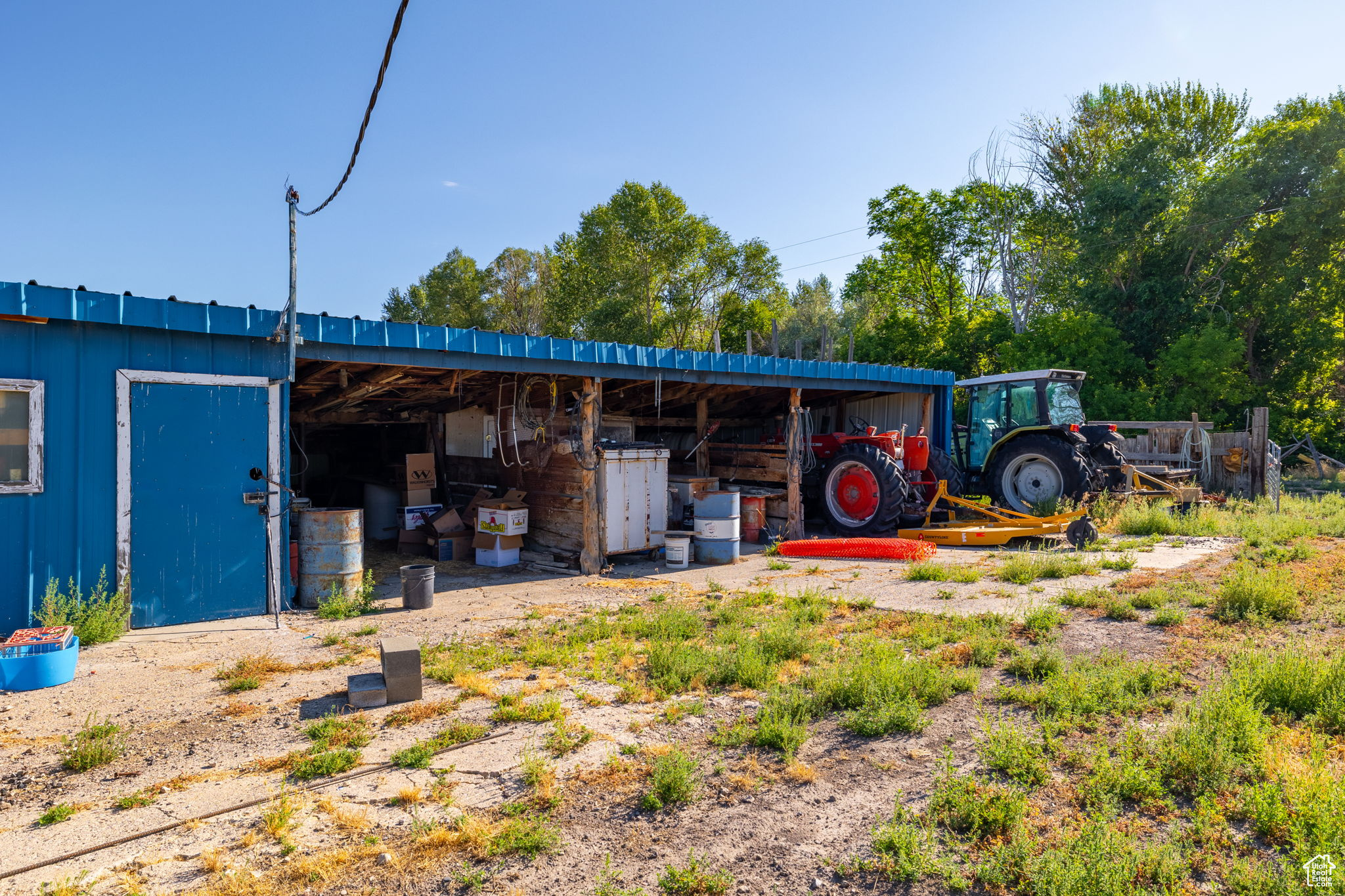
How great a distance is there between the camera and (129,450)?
659 centimetres

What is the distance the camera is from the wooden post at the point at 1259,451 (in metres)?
15.1

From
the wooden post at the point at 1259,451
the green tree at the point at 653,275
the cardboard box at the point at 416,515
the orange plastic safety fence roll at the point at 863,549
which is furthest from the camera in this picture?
the green tree at the point at 653,275

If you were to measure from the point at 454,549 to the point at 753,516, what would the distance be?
15.8ft

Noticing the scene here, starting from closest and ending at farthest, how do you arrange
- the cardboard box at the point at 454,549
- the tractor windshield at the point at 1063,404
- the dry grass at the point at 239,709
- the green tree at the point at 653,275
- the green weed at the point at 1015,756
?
the green weed at the point at 1015,756 < the dry grass at the point at 239,709 < the cardboard box at the point at 454,549 < the tractor windshield at the point at 1063,404 < the green tree at the point at 653,275

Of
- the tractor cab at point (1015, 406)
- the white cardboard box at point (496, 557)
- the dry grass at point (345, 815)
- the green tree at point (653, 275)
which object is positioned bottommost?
the dry grass at point (345, 815)

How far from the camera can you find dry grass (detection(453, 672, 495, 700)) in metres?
5.20

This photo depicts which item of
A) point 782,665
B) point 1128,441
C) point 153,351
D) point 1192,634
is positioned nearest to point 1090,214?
point 1128,441

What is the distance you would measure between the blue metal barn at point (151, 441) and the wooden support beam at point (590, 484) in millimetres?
2506

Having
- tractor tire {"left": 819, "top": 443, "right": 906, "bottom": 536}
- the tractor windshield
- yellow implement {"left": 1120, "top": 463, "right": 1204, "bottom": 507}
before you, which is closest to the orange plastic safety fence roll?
tractor tire {"left": 819, "top": 443, "right": 906, "bottom": 536}

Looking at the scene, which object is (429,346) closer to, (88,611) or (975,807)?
(88,611)

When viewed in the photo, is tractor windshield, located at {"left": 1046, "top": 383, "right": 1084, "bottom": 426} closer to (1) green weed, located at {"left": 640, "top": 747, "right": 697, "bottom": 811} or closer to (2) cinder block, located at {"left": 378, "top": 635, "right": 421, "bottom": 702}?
(1) green weed, located at {"left": 640, "top": 747, "right": 697, "bottom": 811}

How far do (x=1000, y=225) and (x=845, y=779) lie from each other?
33398mm

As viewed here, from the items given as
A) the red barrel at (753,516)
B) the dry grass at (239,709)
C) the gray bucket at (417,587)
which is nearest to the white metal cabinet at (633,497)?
the red barrel at (753,516)

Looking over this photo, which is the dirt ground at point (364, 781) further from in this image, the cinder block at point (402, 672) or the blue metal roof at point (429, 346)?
the blue metal roof at point (429, 346)
